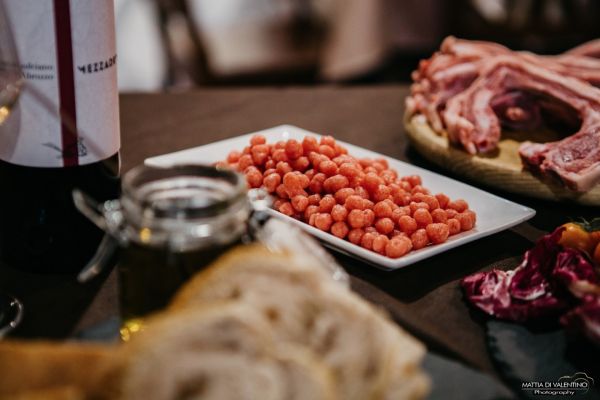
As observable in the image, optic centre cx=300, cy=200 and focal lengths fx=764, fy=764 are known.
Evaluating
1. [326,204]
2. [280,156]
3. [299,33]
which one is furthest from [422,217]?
[299,33]

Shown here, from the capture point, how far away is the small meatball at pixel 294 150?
3.58 ft

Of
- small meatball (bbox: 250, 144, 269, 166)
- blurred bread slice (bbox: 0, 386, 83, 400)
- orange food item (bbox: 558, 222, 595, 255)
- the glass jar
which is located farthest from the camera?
small meatball (bbox: 250, 144, 269, 166)

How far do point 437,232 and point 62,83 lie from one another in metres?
0.50

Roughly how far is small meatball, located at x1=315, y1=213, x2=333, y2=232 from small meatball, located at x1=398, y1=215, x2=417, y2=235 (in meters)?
0.09

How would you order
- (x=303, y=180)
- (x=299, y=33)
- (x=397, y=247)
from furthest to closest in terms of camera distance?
(x=299, y=33), (x=303, y=180), (x=397, y=247)

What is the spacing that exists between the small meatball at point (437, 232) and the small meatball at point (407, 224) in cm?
2

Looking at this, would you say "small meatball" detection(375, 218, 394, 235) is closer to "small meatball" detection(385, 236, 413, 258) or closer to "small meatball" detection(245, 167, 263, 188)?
"small meatball" detection(385, 236, 413, 258)

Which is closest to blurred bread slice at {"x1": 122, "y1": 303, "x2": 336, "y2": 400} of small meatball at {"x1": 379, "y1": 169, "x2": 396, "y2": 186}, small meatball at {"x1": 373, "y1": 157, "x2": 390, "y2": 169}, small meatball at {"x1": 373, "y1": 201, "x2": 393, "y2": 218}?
small meatball at {"x1": 373, "y1": 201, "x2": 393, "y2": 218}

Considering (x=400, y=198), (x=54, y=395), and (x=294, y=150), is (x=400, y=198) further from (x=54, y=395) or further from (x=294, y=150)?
(x=54, y=395)

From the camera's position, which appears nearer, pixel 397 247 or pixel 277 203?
pixel 397 247

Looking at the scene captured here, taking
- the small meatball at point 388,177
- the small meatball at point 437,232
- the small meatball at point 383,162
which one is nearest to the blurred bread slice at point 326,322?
the small meatball at point 437,232

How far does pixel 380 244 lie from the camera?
0.96m

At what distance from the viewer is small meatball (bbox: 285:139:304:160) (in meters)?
1.09

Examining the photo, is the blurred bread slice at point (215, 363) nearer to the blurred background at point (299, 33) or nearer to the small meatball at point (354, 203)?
the small meatball at point (354, 203)
